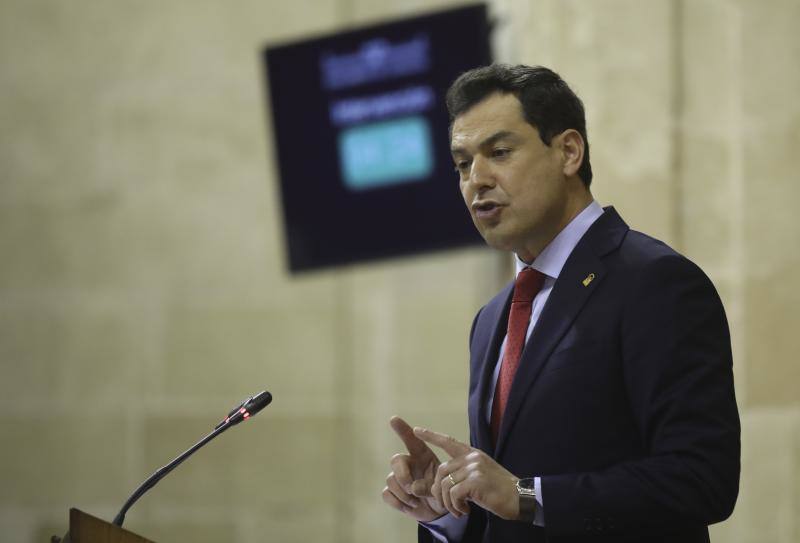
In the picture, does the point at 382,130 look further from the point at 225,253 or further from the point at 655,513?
the point at 655,513

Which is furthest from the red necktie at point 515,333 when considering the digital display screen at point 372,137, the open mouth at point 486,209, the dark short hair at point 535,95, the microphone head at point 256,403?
the digital display screen at point 372,137

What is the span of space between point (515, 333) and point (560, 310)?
0.16 m

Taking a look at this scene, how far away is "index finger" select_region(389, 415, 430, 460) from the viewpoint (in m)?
2.06

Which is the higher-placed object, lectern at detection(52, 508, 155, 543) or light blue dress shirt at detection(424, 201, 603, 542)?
light blue dress shirt at detection(424, 201, 603, 542)

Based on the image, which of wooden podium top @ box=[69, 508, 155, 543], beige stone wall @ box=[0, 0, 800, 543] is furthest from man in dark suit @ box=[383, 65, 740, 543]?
beige stone wall @ box=[0, 0, 800, 543]

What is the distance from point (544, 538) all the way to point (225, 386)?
9.78 feet

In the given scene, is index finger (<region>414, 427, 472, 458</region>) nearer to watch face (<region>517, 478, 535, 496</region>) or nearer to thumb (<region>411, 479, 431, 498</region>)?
watch face (<region>517, 478, 535, 496</region>)

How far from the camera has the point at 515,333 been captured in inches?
83.5

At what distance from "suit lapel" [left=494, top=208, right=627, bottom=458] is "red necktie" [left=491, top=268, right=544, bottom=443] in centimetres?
5

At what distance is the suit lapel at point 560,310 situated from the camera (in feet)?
6.40

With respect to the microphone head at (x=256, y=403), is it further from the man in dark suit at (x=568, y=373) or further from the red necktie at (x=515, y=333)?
the red necktie at (x=515, y=333)

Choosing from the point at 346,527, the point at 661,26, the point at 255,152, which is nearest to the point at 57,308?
the point at 255,152

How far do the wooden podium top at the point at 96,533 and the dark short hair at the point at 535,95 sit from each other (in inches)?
41.3

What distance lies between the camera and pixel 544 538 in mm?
1947
